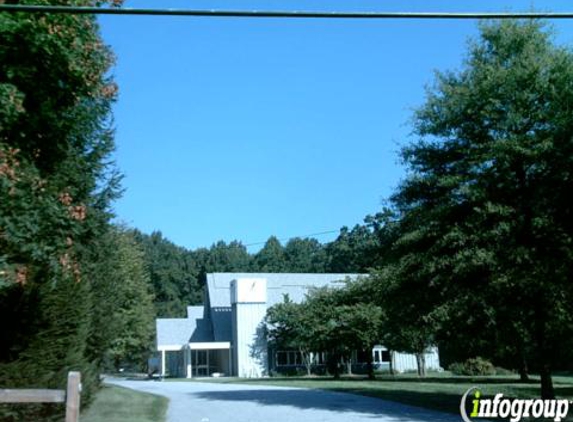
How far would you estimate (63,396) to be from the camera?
26.2ft

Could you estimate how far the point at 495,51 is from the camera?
20172 mm

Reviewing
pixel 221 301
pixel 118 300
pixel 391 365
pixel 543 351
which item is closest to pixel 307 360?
pixel 391 365

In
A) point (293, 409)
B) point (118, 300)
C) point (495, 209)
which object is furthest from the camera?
point (118, 300)

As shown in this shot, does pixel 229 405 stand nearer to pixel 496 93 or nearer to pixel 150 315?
pixel 496 93

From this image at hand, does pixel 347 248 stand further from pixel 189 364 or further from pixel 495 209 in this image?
pixel 495 209

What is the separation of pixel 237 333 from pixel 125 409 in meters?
33.6

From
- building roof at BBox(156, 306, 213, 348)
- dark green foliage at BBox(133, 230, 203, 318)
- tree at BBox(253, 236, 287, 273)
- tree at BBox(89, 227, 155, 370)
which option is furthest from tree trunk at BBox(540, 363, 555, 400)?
tree at BBox(253, 236, 287, 273)

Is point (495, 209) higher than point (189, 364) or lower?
higher

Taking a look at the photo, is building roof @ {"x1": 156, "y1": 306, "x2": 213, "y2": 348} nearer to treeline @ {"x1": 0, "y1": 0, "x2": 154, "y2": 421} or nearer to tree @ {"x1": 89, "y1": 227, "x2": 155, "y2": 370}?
tree @ {"x1": 89, "y1": 227, "x2": 155, "y2": 370}

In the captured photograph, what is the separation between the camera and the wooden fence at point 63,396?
7801mm

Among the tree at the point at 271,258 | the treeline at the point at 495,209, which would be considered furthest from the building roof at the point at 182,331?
the tree at the point at 271,258

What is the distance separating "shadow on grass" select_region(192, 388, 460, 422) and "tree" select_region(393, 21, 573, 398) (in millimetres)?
2732

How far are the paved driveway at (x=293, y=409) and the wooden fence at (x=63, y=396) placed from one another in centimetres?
919

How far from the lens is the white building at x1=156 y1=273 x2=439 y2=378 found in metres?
53.0
